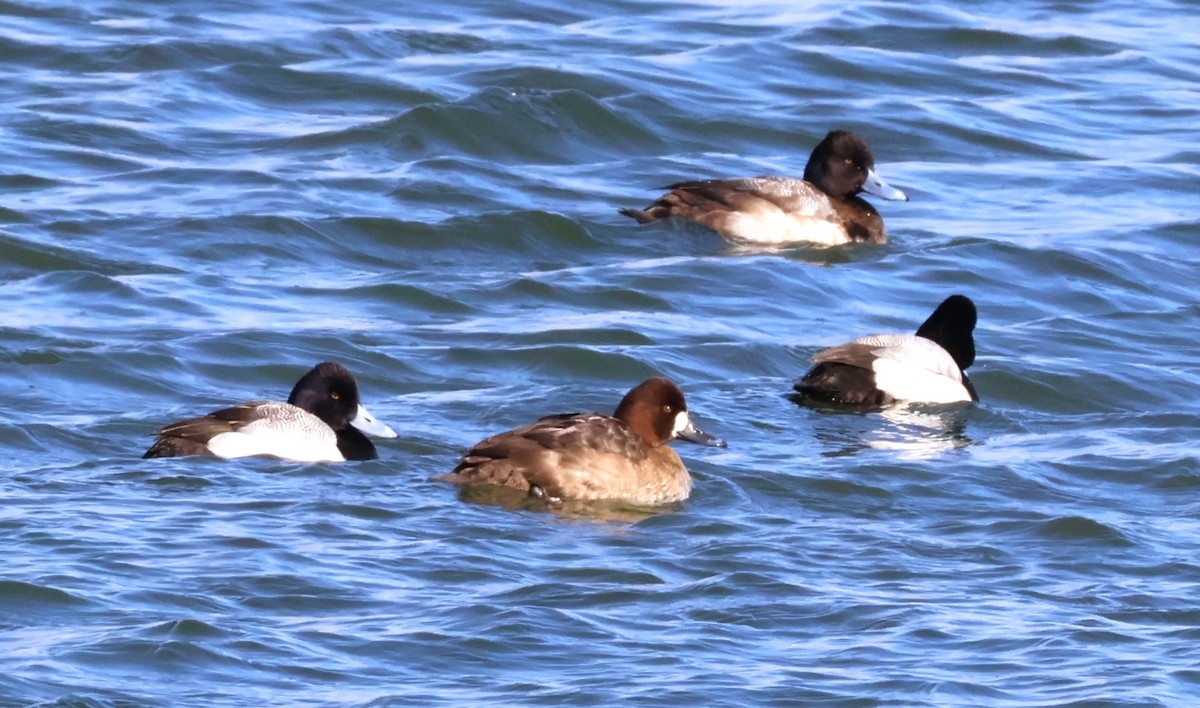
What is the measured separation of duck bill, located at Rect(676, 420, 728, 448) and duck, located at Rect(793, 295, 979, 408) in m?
1.63

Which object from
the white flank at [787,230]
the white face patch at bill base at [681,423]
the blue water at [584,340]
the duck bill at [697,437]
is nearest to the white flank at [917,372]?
the blue water at [584,340]

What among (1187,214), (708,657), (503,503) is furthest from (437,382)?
(1187,214)

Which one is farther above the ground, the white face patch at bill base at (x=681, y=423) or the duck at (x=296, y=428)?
the white face patch at bill base at (x=681, y=423)

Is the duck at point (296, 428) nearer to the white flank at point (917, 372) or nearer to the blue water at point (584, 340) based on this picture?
the blue water at point (584, 340)

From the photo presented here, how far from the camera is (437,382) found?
1251 centimetres

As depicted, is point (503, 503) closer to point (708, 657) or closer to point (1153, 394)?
point (708, 657)

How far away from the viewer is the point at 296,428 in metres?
10.8

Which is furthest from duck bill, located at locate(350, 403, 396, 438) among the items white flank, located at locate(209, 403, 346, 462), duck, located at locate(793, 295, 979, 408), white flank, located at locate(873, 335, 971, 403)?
white flank, located at locate(873, 335, 971, 403)

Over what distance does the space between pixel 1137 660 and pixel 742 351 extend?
5.48 m

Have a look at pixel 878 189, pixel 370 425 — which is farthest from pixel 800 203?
pixel 370 425

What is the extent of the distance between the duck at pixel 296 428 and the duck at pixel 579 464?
3.09 ft

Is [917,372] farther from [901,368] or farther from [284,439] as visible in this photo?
[284,439]

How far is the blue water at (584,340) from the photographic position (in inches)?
319

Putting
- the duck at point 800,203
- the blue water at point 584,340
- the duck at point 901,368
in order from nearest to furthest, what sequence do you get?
the blue water at point 584,340 < the duck at point 901,368 < the duck at point 800,203
